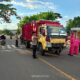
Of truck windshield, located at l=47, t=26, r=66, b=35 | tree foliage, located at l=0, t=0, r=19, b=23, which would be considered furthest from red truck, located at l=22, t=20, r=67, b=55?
tree foliage, located at l=0, t=0, r=19, b=23

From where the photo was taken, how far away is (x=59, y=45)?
2900 centimetres

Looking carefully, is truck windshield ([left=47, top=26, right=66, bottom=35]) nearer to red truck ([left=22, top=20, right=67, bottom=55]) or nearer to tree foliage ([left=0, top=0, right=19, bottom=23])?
red truck ([left=22, top=20, right=67, bottom=55])

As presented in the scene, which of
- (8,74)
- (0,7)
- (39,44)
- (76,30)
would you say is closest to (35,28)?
(39,44)

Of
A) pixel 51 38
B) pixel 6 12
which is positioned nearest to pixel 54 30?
pixel 51 38

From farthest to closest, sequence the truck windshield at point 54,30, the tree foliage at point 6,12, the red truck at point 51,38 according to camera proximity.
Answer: the tree foliage at point 6,12, the truck windshield at point 54,30, the red truck at point 51,38

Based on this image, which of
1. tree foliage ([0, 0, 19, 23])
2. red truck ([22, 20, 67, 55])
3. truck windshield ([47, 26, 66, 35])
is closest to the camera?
red truck ([22, 20, 67, 55])

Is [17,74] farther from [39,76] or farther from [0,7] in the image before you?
[0,7]

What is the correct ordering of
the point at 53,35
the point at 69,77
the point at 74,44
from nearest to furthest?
the point at 69,77
the point at 53,35
the point at 74,44

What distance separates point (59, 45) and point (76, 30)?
9842mm

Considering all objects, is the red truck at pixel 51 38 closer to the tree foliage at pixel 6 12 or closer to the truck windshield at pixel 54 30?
the truck windshield at pixel 54 30

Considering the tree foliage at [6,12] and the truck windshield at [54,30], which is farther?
the tree foliage at [6,12]

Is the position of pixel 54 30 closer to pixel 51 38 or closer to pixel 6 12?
pixel 51 38

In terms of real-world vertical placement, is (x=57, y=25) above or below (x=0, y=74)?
above

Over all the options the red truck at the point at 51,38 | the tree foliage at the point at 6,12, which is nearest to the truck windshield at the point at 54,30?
the red truck at the point at 51,38
